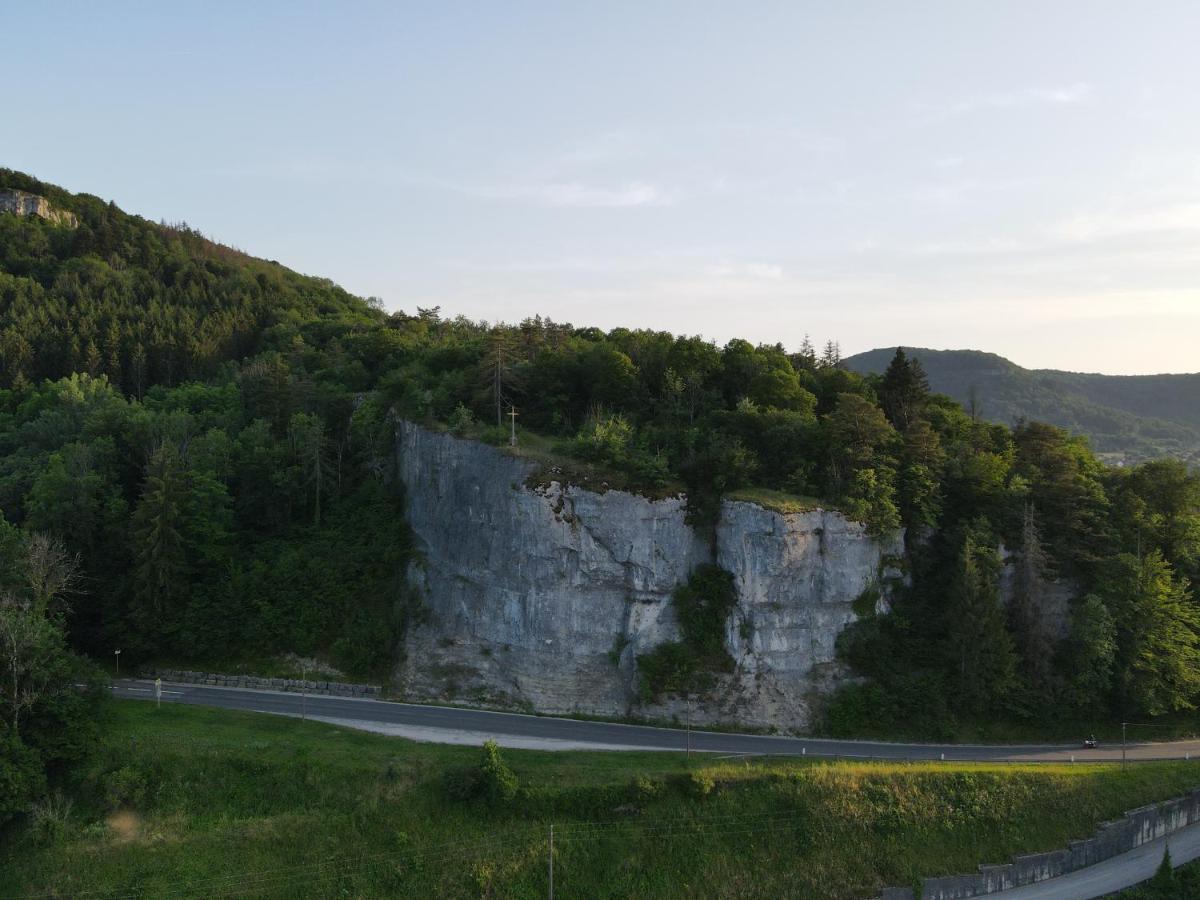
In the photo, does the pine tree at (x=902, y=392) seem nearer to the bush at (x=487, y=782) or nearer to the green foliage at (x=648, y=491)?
the green foliage at (x=648, y=491)

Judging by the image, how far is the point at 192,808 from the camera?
25422mm

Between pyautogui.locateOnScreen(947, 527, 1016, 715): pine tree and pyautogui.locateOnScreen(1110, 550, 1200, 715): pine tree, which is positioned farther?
pyautogui.locateOnScreen(1110, 550, 1200, 715): pine tree

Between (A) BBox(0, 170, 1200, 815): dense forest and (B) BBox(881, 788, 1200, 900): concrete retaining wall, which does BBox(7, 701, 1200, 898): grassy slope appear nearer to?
(B) BBox(881, 788, 1200, 900): concrete retaining wall

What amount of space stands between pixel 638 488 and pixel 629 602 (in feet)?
17.3

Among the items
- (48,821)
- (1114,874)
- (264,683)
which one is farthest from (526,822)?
(1114,874)

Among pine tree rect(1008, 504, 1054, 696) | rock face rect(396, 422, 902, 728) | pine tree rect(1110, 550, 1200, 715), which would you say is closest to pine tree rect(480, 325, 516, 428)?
rock face rect(396, 422, 902, 728)

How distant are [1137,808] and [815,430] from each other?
19.5 meters

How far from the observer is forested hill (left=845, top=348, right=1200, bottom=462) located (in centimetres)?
12269

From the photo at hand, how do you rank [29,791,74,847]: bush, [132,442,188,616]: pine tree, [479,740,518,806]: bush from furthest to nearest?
1. [132,442,188,616]: pine tree
2. [479,740,518,806]: bush
3. [29,791,74,847]: bush

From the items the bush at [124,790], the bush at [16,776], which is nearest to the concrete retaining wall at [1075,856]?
the bush at [124,790]

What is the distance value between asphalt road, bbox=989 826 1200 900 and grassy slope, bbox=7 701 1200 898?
4.25 feet

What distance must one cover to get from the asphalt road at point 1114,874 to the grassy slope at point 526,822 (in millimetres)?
1296

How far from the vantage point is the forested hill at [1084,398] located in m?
123

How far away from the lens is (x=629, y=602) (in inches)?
1320
